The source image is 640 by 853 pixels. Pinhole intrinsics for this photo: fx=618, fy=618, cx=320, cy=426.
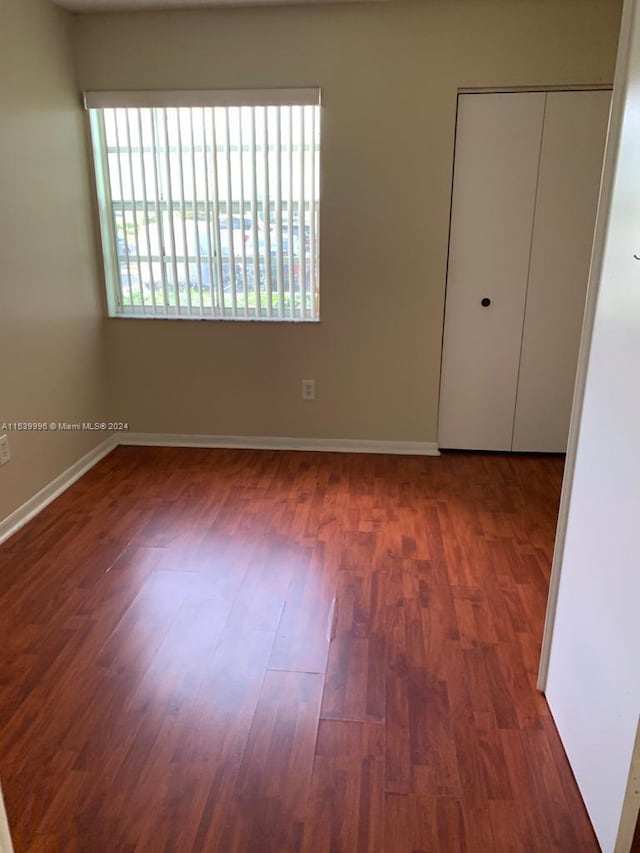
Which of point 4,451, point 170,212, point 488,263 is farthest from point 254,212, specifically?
point 4,451

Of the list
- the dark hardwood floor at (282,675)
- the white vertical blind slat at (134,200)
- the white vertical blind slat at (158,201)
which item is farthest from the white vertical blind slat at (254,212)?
the dark hardwood floor at (282,675)

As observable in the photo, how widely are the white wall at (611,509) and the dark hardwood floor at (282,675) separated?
0.17 m

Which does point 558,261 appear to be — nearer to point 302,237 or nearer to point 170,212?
point 302,237

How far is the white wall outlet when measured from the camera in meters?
3.80

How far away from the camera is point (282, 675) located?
1964mm

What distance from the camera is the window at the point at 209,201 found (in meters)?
3.43

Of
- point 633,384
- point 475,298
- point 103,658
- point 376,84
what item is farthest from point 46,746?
point 376,84

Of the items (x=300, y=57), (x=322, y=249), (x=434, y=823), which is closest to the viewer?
(x=434, y=823)

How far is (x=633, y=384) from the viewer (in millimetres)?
1310

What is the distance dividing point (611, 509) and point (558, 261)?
8.11 feet

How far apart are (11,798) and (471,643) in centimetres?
142

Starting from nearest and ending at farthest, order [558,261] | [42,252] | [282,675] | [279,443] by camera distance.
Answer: [282,675] → [42,252] → [558,261] → [279,443]

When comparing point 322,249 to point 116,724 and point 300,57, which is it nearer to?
point 300,57

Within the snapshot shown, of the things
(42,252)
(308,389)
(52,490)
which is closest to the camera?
(42,252)
